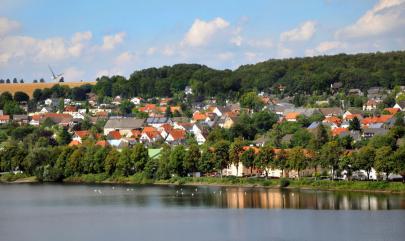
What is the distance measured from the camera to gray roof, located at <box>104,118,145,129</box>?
8736cm

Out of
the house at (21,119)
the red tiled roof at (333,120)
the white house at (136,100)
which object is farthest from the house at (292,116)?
the white house at (136,100)

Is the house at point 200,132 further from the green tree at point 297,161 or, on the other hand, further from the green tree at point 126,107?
the green tree at point 297,161

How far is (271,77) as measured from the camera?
11656 centimetres

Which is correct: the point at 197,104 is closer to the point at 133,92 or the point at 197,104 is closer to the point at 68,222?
the point at 133,92

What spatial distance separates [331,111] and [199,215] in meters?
48.5

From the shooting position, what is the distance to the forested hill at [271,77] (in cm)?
10544

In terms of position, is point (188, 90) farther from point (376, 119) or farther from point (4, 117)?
point (376, 119)

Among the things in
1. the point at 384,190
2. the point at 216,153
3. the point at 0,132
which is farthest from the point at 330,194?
the point at 0,132

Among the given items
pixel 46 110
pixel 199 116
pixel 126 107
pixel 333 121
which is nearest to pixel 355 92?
pixel 199 116

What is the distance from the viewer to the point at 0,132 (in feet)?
275

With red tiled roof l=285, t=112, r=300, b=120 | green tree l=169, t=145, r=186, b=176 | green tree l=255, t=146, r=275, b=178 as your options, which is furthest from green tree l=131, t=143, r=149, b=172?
red tiled roof l=285, t=112, r=300, b=120

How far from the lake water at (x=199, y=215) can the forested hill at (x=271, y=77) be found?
55281 mm

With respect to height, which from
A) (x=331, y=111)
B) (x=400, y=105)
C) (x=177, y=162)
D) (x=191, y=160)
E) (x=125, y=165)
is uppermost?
(x=400, y=105)

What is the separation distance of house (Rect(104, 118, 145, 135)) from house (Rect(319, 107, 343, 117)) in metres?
17.0
